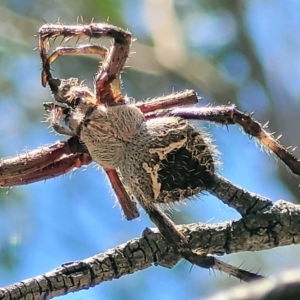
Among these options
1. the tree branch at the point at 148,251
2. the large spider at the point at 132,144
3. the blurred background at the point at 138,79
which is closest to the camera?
the tree branch at the point at 148,251

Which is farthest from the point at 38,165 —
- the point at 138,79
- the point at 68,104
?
the point at 138,79

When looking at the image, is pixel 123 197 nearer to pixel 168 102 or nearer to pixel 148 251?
pixel 168 102

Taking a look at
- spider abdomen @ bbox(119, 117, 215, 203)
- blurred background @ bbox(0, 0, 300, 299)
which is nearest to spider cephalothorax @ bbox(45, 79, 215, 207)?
spider abdomen @ bbox(119, 117, 215, 203)

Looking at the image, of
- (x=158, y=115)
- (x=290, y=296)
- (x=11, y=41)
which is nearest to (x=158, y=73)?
(x=11, y=41)

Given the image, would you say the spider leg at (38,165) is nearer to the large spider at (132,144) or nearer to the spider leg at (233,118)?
the large spider at (132,144)

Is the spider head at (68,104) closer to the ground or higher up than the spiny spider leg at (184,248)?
higher up

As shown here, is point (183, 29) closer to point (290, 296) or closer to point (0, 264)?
point (0, 264)

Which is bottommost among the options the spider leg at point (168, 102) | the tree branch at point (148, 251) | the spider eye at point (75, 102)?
the tree branch at point (148, 251)

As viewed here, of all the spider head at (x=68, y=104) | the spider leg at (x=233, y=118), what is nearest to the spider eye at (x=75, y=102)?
the spider head at (x=68, y=104)
